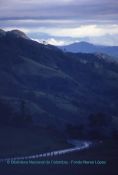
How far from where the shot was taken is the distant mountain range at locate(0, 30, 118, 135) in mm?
99756

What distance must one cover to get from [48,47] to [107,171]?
17191 cm

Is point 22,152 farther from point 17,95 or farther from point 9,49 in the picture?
point 9,49

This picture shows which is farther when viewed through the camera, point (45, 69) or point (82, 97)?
point (45, 69)

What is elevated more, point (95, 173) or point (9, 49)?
point (9, 49)

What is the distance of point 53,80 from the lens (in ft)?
472

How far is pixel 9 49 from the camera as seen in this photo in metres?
166

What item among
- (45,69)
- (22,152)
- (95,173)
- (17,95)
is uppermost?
(45,69)

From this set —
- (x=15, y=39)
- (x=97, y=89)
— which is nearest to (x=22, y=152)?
(x=97, y=89)

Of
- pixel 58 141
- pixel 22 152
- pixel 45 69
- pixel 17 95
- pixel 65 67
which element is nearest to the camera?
pixel 22 152

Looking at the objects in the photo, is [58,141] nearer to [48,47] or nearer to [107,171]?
[107,171]

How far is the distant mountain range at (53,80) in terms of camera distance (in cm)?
9976

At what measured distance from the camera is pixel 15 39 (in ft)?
598

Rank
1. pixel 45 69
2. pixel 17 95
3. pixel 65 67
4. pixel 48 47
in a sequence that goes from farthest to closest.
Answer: pixel 48 47, pixel 65 67, pixel 45 69, pixel 17 95

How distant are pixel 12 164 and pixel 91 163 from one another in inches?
148
